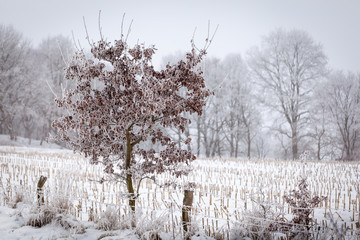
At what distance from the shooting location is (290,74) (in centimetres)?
2600

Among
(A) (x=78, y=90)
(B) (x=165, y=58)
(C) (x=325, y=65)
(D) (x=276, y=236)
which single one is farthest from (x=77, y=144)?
(B) (x=165, y=58)

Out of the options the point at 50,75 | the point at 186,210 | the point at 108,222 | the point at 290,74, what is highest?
the point at 50,75

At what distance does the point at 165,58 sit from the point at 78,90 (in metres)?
28.5

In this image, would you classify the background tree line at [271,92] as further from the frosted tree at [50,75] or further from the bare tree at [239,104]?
the frosted tree at [50,75]

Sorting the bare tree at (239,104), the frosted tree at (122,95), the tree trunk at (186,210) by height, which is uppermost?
the bare tree at (239,104)

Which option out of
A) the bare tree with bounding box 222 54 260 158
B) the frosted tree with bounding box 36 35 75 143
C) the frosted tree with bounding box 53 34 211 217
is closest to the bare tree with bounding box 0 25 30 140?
the frosted tree with bounding box 36 35 75 143

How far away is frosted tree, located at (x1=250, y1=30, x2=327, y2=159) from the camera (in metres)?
25.1

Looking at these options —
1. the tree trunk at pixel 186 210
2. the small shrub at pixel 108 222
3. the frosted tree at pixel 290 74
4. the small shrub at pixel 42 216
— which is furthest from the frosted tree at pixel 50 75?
the tree trunk at pixel 186 210

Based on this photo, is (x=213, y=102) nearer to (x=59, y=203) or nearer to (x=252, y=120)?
(x=252, y=120)

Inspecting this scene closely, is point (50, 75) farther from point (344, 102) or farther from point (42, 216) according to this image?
point (344, 102)

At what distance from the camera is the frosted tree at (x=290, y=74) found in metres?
25.1

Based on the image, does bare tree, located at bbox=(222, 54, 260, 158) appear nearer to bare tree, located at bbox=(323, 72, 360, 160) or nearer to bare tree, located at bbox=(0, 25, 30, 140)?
bare tree, located at bbox=(323, 72, 360, 160)

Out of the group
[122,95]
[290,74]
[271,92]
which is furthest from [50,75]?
[122,95]

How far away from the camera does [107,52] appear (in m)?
5.08
